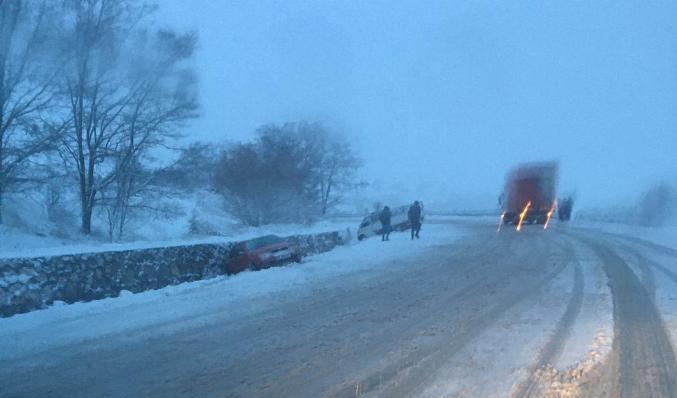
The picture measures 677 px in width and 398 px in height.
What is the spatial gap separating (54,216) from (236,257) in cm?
978

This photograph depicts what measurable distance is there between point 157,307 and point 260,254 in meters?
6.85

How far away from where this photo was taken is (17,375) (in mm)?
7520

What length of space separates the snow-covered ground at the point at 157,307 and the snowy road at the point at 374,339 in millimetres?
58

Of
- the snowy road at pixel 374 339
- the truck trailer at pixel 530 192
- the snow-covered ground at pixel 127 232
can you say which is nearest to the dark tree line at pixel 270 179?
the snow-covered ground at pixel 127 232

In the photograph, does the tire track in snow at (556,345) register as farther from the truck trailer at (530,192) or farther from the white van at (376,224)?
the truck trailer at (530,192)

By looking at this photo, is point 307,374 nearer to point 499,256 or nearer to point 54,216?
point 499,256

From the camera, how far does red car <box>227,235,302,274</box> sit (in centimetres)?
1897

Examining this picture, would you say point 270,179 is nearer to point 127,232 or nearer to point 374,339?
point 127,232

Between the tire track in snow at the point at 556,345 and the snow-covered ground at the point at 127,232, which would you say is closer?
the tire track in snow at the point at 556,345

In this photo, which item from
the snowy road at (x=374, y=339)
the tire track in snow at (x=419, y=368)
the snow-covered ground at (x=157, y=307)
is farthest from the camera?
the snow-covered ground at (x=157, y=307)

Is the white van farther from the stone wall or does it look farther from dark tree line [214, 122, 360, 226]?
the stone wall

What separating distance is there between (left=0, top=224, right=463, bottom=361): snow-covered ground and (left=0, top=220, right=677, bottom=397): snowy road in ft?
0.19

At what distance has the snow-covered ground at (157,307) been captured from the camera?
32.3ft

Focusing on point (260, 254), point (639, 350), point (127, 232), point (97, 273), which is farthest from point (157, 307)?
point (127, 232)
